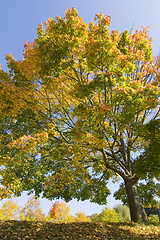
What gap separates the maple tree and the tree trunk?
50 millimetres

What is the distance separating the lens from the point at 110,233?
705 cm

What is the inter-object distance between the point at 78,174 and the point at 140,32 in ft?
30.0

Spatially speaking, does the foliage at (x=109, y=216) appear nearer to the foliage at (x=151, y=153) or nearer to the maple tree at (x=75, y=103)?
the maple tree at (x=75, y=103)

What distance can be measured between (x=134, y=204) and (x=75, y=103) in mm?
6607

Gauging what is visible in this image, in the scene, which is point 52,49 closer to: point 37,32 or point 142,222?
point 37,32

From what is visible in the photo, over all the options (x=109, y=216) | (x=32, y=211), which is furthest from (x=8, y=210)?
(x=109, y=216)

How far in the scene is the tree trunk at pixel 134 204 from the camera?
9.16 meters

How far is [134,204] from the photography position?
932cm

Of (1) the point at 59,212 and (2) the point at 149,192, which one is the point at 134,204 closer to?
(2) the point at 149,192

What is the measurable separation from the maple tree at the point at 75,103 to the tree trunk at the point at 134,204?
0.05m

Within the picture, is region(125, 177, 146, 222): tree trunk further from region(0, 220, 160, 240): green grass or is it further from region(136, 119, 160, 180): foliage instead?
region(136, 119, 160, 180): foliage

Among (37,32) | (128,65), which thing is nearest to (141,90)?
(128,65)

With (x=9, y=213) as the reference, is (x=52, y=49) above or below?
above

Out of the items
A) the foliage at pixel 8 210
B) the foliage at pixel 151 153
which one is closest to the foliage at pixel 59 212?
the foliage at pixel 8 210
